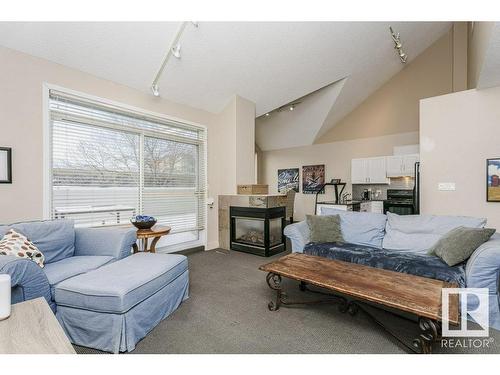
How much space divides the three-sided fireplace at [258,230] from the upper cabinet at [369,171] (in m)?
2.71

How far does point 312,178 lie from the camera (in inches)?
291

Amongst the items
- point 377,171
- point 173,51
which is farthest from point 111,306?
point 377,171

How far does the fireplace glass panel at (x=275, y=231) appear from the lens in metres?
4.36

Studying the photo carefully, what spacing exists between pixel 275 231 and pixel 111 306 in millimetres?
3161

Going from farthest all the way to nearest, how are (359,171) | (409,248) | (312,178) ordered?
(312,178) < (359,171) < (409,248)

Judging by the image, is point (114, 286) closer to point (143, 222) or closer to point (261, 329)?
point (261, 329)

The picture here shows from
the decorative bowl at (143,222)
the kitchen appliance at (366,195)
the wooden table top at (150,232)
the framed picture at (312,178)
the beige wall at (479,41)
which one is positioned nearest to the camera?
the beige wall at (479,41)

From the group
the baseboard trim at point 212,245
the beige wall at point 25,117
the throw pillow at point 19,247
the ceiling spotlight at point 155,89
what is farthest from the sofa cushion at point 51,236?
the baseboard trim at point 212,245

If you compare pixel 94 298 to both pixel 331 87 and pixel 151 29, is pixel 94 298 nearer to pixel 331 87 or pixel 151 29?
pixel 151 29

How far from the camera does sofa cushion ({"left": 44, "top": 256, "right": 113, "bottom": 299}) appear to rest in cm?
199

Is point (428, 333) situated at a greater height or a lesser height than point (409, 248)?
lesser

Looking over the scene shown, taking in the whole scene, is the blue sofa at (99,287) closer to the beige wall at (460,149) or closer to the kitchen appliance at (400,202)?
the beige wall at (460,149)

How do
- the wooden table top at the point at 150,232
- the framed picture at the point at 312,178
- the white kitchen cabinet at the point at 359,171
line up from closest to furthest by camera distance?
the wooden table top at the point at 150,232, the white kitchen cabinet at the point at 359,171, the framed picture at the point at 312,178
